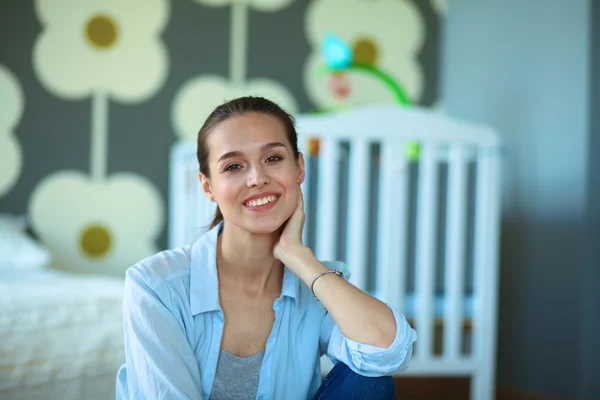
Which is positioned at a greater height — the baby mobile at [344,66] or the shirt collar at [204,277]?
the baby mobile at [344,66]

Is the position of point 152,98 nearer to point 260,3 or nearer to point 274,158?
point 260,3

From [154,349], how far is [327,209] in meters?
1.02

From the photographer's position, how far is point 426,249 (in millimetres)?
2162

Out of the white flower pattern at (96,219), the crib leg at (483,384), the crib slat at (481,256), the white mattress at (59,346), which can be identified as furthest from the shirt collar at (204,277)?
the white flower pattern at (96,219)

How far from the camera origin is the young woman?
1187 mm

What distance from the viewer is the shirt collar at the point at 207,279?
49.7 inches

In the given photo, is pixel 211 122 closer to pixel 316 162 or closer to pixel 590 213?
pixel 316 162

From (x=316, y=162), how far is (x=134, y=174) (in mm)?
1148

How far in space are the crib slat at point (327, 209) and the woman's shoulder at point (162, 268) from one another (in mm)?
767

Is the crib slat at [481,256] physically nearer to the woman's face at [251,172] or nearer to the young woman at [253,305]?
the young woman at [253,305]

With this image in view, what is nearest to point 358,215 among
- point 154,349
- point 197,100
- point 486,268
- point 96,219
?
point 486,268

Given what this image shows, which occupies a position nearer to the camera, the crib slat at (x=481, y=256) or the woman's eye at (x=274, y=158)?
the woman's eye at (x=274, y=158)

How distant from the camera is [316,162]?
2.20 meters

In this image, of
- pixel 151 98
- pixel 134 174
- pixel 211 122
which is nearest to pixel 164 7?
pixel 151 98
